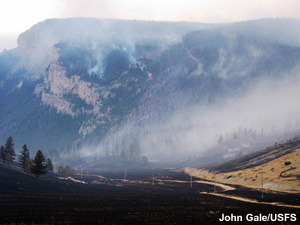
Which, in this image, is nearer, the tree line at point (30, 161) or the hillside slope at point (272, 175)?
the hillside slope at point (272, 175)

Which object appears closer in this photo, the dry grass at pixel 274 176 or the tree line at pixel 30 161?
the dry grass at pixel 274 176

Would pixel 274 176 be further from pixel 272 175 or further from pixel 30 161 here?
pixel 30 161

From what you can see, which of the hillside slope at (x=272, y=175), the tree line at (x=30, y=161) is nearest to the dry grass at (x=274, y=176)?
the hillside slope at (x=272, y=175)

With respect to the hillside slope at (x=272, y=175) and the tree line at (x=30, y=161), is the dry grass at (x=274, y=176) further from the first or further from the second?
the tree line at (x=30, y=161)

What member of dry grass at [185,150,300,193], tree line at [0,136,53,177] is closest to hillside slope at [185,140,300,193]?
dry grass at [185,150,300,193]

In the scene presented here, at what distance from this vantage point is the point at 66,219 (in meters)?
51.1

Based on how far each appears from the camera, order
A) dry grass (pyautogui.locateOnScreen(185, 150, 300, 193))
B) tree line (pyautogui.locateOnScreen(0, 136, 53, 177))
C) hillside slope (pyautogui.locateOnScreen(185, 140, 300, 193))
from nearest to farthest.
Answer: dry grass (pyautogui.locateOnScreen(185, 150, 300, 193)) < hillside slope (pyautogui.locateOnScreen(185, 140, 300, 193)) < tree line (pyautogui.locateOnScreen(0, 136, 53, 177))

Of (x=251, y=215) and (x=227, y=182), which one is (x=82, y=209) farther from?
(x=227, y=182)

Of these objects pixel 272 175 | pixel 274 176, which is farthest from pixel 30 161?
pixel 274 176

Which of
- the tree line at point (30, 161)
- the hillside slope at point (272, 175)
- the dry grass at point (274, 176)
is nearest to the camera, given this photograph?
the dry grass at point (274, 176)

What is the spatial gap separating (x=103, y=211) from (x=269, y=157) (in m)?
118

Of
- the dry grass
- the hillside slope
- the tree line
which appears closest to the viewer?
the dry grass

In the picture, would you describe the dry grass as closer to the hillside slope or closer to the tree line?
the hillside slope

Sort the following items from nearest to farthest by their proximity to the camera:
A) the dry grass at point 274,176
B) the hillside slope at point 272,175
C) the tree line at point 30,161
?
the dry grass at point 274,176 < the hillside slope at point 272,175 < the tree line at point 30,161
